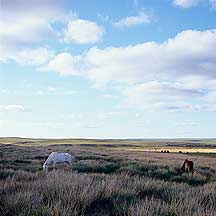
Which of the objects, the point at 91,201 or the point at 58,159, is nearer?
the point at 91,201

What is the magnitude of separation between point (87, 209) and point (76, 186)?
4.20 ft

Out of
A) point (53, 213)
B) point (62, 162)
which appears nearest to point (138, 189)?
point (53, 213)

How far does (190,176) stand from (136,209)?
404 inches

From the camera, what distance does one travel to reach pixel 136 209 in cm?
616

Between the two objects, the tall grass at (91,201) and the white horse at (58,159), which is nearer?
the tall grass at (91,201)

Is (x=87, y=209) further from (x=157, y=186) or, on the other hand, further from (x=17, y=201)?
(x=157, y=186)

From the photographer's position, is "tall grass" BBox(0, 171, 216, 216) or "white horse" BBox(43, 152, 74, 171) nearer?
"tall grass" BBox(0, 171, 216, 216)

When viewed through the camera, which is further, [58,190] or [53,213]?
[58,190]

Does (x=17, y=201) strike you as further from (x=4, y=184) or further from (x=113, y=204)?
(x=4, y=184)

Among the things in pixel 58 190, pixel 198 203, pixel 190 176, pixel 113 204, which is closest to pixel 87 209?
pixel 113 204

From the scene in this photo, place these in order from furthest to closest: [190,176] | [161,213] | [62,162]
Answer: [62,162] < [190,176] < [161,213]

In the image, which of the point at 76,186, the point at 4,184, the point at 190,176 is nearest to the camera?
the point at 76,186

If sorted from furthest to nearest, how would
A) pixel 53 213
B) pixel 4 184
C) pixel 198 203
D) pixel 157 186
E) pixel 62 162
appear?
pixel 62 162 < pixel 157 186 < pixel 4 184 < pixel 198 203 < pixel 53 213

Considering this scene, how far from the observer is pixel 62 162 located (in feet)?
67.8
